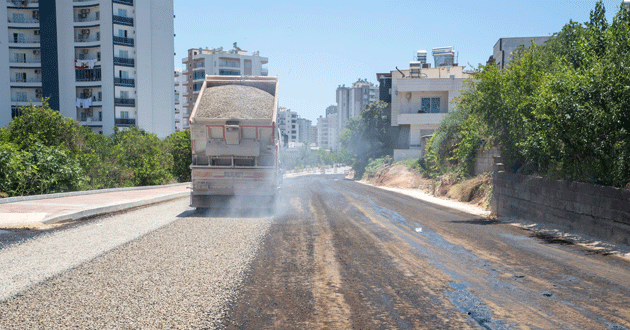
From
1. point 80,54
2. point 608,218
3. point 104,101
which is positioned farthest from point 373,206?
point 80,54

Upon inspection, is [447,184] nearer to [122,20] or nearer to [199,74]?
[122,20]

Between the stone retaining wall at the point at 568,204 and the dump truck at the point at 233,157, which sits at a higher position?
the dump truck at the point at 233,157

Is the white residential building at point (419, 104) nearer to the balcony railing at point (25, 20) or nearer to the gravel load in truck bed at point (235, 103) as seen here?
the gravel load in truck bed at point (235, 103)

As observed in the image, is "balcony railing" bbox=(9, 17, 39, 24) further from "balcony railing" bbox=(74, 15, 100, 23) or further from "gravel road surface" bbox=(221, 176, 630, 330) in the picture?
"gravel road surface" bbox=(221, 176, 630, 330)

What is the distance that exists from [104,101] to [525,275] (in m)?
64.8

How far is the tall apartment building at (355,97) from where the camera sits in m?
160

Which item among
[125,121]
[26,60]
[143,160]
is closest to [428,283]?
[143,160]

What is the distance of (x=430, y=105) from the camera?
48.8 meters

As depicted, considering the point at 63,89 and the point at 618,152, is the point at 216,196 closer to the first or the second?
the point at 618,152

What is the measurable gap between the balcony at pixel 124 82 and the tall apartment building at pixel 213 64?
28253 millimetres

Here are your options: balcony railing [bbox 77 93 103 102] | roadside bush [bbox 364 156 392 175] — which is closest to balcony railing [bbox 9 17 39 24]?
balcony railing [bbox 77 93 103 102]

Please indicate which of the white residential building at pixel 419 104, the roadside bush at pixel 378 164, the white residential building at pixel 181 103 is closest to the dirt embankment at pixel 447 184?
the roadside bush at pixel 378 164

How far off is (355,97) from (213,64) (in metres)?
74.5

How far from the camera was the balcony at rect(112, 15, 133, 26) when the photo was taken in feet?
200
